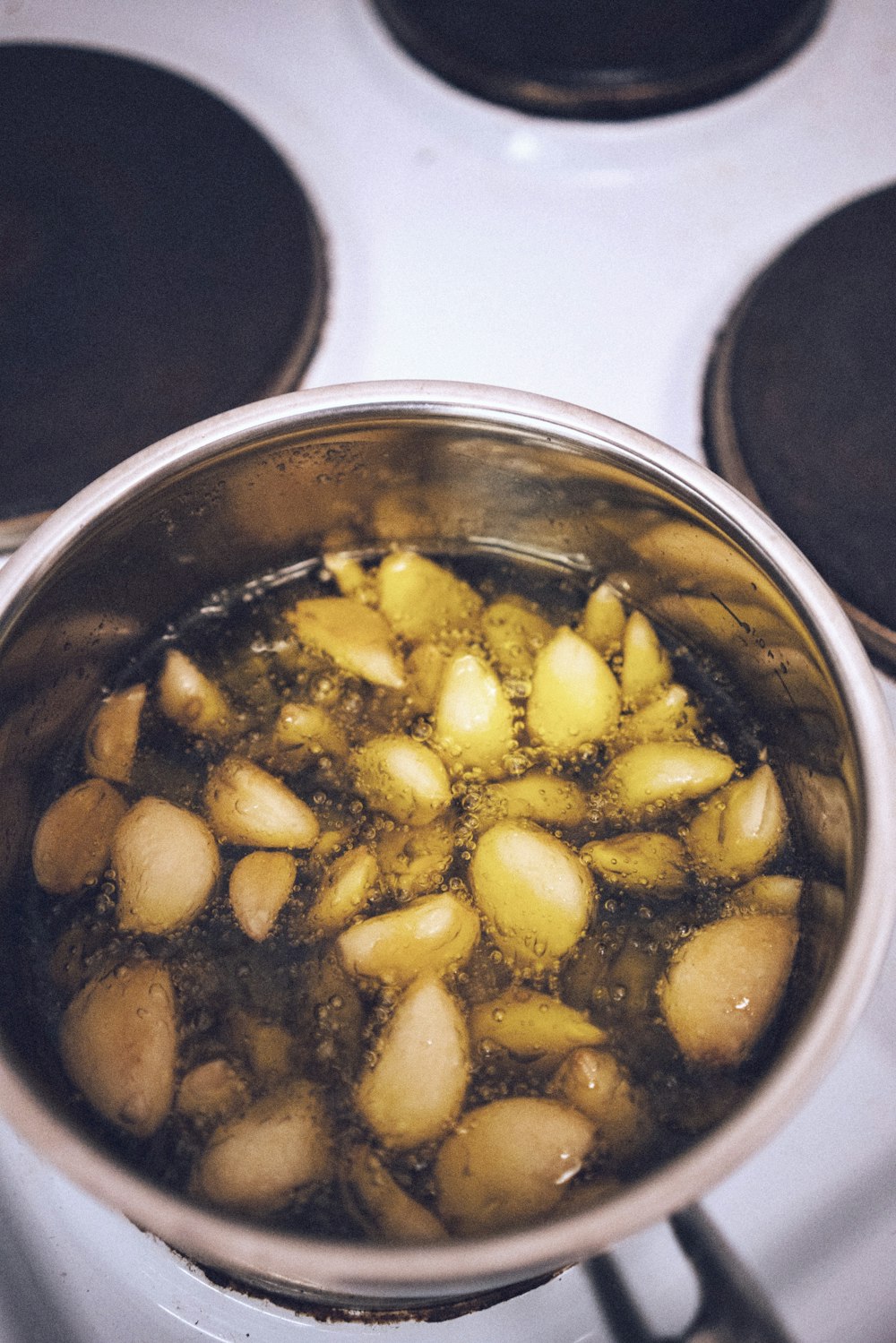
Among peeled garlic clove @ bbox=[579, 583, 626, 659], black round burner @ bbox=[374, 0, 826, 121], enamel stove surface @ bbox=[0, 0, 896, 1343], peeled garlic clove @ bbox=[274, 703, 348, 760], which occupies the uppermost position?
black round burner @ bbox=[374, 0, 826, 121]

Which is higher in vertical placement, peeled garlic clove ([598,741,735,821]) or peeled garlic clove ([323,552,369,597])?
peeled garlic clove ([598,741,735,821])

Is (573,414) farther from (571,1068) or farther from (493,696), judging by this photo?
(571,1068)

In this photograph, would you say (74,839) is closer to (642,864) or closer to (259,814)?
(259,814)

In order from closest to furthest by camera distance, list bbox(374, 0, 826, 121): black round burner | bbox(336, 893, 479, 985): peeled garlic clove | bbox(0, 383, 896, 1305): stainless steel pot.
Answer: bbox(0, 383, 896, 1305): stainless steel pot
bbox(336, 893, 479, 985): peeled garlic clove
bbox(374, 0, 826, 121): black round burner

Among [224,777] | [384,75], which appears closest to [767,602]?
[224,777]

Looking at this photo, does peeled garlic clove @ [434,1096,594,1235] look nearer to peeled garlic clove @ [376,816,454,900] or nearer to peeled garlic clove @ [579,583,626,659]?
peeled garlic clove @ [376,816,454,900]

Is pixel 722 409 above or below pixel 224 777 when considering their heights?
above

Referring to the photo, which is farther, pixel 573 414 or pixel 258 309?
pixel 258 309

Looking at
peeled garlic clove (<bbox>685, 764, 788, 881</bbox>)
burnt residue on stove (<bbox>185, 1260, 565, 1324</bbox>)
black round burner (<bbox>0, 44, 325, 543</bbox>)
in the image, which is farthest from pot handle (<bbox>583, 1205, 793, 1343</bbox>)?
black round burner (<bbox>0, 44, 325, 543</bbox>)
